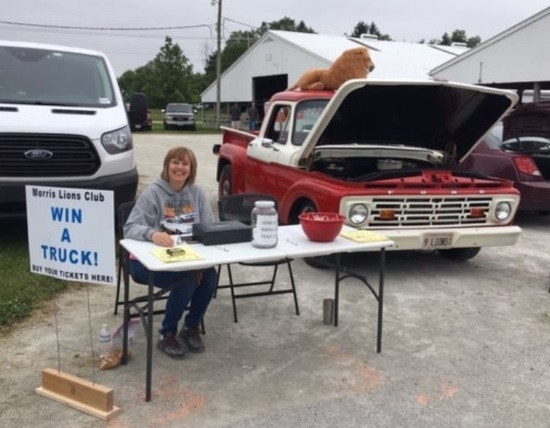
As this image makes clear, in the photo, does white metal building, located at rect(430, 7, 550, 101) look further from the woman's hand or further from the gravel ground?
the woman's hand

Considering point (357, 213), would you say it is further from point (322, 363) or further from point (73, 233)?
point (73, 233)

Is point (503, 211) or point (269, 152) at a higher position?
point (269, 152)


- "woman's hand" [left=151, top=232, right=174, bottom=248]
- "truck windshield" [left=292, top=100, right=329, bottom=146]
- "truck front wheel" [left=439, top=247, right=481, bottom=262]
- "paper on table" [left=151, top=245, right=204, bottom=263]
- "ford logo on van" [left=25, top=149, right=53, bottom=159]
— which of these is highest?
"truck windshield" [left=292, top=100, right=329, bottom=146]

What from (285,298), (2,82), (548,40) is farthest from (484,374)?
(548,40)

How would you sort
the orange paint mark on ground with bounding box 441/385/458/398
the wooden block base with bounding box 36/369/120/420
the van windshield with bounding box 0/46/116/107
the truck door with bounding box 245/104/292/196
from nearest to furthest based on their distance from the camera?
the wooden block base with bounding box 36/369/120/420 < the orange paint mark on ground with bounding box 441/385/458/398 < the van windshield with bounding box 0/46/116/107 < the truck door with bounding box 245/104/292/196

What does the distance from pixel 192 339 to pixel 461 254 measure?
3.75 metres

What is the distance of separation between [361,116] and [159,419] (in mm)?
4071

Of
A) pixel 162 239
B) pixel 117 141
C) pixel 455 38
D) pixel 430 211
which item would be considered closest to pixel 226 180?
pixel 117 141

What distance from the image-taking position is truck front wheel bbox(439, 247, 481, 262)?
22.2ft

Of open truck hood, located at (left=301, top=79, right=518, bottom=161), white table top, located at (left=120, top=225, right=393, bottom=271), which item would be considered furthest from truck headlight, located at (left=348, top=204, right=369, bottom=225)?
white table top, located at (left=120, top=225, right=393, bottom=271)

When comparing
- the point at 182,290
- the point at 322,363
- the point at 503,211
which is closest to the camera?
the point at 182,290

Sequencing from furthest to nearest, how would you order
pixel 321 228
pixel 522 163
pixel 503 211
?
1. pixel 522 163
2. pixel 503 211
3. pixel 321 228

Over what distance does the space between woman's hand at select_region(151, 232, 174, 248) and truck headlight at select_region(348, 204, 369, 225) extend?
2.25 m

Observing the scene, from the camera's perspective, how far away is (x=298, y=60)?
102ft
